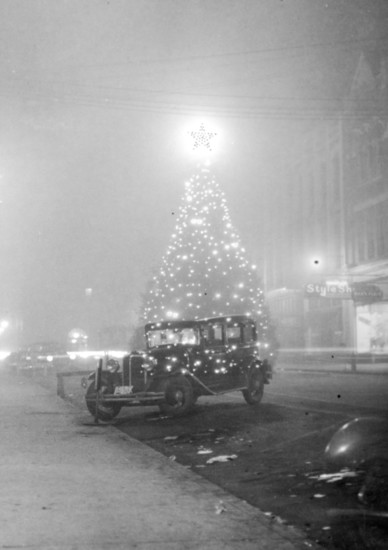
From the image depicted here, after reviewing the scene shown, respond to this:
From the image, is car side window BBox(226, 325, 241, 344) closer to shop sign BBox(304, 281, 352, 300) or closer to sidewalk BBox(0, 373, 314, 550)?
sidewalk BBox(0, 373, 314, 550)

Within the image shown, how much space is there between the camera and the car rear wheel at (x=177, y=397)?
54.2 feet

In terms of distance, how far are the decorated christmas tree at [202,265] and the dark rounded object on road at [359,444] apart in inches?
1306

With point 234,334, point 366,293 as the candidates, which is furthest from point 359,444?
point 366,293

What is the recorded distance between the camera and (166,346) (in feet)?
58.9

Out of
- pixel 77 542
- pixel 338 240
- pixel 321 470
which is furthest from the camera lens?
pixel 338 240

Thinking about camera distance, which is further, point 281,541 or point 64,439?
point 64,439

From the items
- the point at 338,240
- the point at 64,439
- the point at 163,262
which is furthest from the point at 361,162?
the point at 64,439

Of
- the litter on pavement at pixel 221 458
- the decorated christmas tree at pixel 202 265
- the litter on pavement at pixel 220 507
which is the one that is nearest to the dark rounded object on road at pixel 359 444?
the litter on pavement at pixel 220 507

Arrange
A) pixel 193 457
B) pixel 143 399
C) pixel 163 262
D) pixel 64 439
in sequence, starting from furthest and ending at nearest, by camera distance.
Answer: pixel 163 262, pixel 143 399, pixel 64 439, pixel 193 457

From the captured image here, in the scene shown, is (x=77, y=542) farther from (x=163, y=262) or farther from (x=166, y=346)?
(x=163, y=262)

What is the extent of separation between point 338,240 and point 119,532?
5517cm

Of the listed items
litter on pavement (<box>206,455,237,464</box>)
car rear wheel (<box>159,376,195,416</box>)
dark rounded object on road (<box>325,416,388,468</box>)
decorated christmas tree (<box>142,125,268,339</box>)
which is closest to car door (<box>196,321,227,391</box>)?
car rear wheel (<box>159,376,195,416</box>)

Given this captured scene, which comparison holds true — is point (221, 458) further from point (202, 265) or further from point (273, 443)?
point (202, 265)

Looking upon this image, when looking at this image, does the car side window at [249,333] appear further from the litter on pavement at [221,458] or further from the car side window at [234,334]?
the litter on pavement at [221,458]
